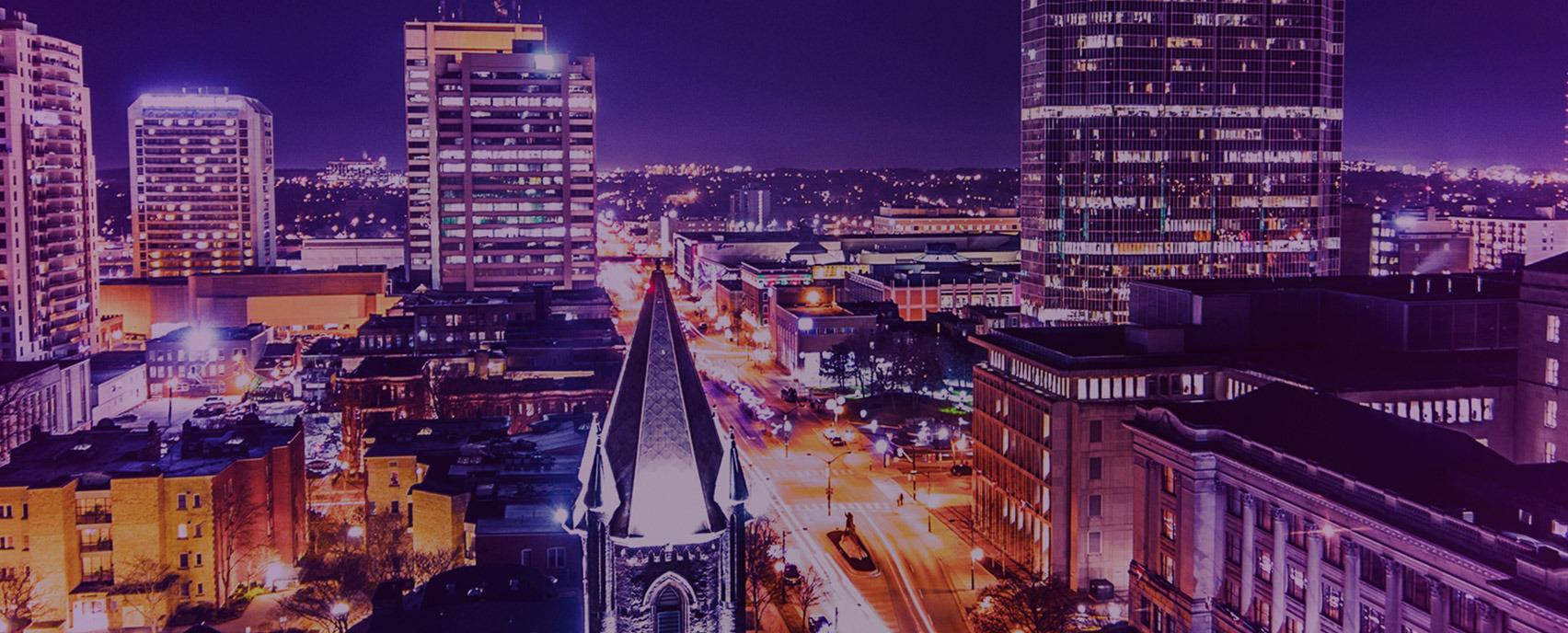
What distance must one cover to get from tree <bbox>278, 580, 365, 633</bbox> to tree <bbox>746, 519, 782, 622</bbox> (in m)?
19.9

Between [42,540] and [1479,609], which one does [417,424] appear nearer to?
[42,540]

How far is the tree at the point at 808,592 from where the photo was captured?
74.4m

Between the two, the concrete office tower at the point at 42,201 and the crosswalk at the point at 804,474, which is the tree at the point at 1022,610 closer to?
the crosswalk at the point at 804,474

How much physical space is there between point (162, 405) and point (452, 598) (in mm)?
107866

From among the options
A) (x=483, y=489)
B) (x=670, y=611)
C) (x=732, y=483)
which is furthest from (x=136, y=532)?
(x=732, y=483)

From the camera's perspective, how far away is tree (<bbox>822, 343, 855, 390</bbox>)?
159 meters

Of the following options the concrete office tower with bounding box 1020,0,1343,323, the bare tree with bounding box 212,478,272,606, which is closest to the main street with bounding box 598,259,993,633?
the bare tree with bounding box 212,478,272,606

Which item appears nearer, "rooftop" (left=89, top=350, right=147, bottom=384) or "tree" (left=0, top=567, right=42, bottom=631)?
"tree" (left=0, top=567, right=42, bottom=631)

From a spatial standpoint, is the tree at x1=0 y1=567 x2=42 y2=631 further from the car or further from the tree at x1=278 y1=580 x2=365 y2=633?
the car

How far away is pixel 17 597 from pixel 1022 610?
2042 inches

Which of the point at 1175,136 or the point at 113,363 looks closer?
the point at 1175,136

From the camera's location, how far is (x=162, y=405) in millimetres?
151875

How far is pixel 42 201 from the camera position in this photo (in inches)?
6058

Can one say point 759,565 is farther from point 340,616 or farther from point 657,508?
point 657,508
